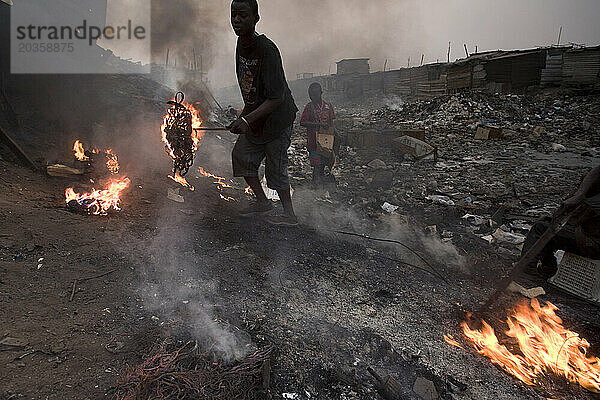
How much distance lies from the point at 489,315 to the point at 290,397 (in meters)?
1.85

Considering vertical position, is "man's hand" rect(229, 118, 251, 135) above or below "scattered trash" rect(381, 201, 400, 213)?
above

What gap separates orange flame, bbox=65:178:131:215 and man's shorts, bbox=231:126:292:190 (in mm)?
1377

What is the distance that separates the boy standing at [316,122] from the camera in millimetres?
6734

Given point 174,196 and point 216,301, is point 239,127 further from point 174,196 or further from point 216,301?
point 216,301

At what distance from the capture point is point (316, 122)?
6.77m

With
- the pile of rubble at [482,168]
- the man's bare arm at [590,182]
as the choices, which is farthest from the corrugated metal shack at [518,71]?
the man's bare arm at [590,182]

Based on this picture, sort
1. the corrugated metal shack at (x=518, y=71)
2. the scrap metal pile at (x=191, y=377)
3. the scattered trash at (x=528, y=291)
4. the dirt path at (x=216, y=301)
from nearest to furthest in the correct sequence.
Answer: the scrap metal pile at (x=191, y=377)
the dirt path at (x=216, y=301)
the scattered trash at (x=528, y=291)
the corrugated metal shack at (x=518, y=71)

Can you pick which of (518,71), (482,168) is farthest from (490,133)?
(518,71)

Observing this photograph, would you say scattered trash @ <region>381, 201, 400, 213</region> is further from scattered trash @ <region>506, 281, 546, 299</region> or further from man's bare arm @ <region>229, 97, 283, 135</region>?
man's bare arm @ <region>229, 97, 283, 135</region>

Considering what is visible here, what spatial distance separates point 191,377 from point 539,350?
2.33 m

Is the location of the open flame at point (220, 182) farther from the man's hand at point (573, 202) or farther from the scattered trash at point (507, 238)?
the man's hand at point (573, 202)

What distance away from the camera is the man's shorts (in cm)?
406

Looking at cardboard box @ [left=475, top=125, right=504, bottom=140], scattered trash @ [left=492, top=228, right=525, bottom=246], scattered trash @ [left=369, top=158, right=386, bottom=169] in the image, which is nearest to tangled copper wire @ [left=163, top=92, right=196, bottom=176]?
scattered trash @ [left=492, top=228, right=525, bottom=246]

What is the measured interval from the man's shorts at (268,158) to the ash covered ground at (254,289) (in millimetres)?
538
